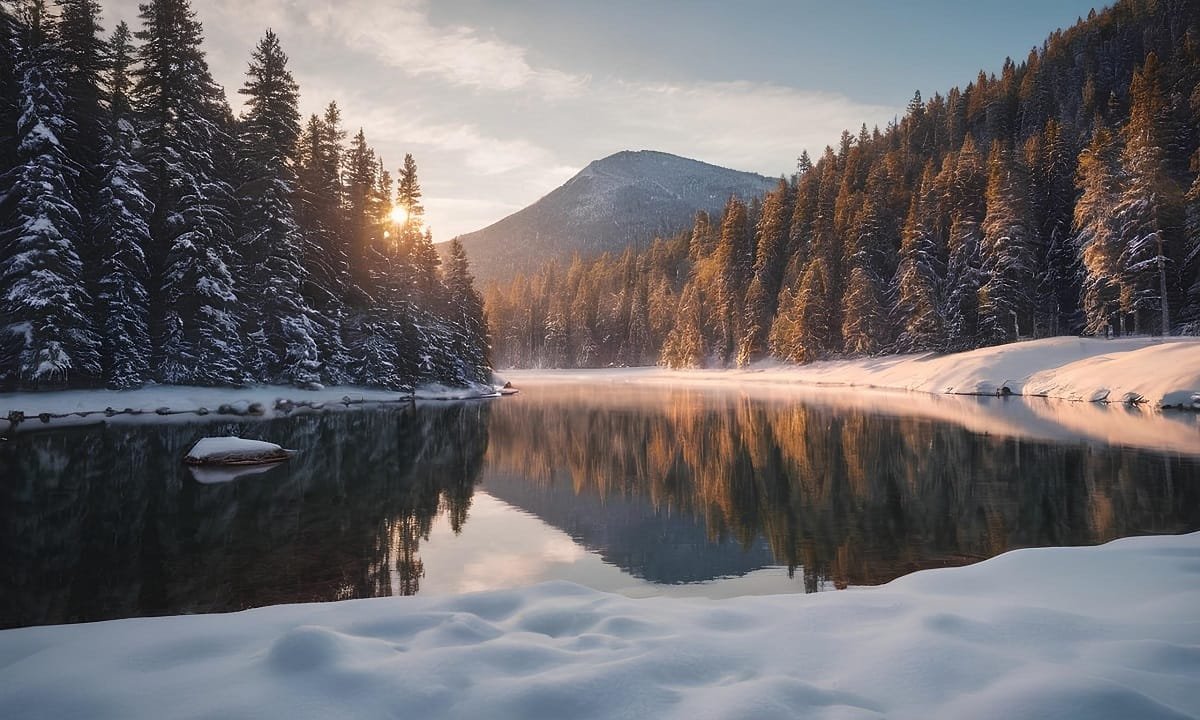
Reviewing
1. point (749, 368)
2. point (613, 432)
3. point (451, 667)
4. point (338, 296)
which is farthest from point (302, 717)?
point (749, 368)

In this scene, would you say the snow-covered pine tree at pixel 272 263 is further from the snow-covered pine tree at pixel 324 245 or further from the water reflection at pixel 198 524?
the water reflection at pixel 198 524

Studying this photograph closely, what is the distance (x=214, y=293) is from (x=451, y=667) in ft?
118

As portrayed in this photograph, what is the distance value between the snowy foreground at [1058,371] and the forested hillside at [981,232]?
14.6ft

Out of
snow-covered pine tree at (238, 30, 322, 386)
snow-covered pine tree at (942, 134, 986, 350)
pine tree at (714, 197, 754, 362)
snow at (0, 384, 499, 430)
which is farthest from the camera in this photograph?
pine tree at (714, 197, 754, 362)

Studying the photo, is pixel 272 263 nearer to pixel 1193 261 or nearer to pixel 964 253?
pixel 964 253

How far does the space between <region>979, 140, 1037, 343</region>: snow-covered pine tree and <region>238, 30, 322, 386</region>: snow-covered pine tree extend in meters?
50.9

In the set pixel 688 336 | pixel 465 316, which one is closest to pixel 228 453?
pixel 465 316

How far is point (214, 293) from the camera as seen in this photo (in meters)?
33.0

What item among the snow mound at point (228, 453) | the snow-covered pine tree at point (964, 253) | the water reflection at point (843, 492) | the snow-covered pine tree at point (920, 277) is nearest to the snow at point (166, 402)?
the snow mound at point (228, 453)

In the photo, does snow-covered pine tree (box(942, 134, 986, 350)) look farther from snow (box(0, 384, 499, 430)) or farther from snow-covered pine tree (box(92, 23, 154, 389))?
snow-covered pine tree (box(92, 23, 154, 389))

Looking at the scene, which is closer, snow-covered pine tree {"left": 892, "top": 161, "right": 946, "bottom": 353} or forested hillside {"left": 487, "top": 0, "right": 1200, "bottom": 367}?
forested hillside {"left": 487, "top": 0, "right": 1200, "bottom": 367}

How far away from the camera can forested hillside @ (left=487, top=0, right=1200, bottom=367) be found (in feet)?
141

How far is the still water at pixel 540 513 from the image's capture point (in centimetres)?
884

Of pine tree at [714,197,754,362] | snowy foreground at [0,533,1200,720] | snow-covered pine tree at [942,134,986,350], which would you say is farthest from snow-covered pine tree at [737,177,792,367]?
snowy foreground at [0,533,1200,720]
